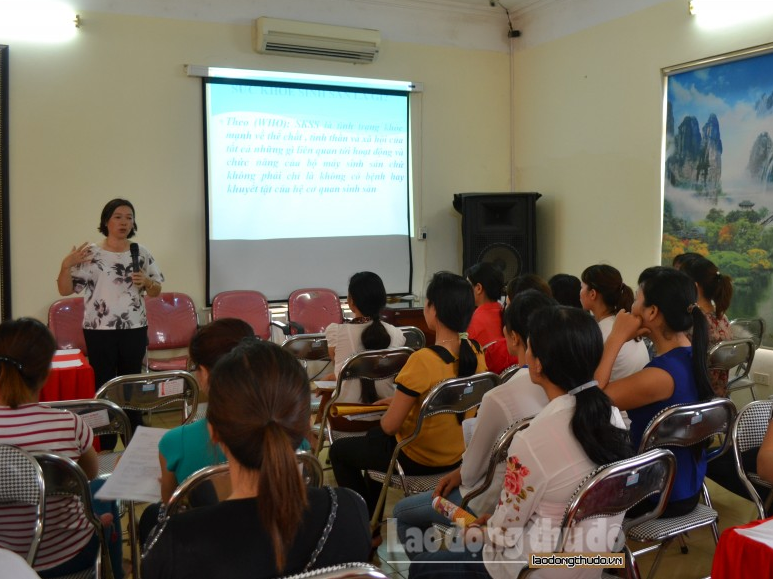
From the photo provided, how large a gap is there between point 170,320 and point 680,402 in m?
3.89

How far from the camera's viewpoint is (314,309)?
5812mm

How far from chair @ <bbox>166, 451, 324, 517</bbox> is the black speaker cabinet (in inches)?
185

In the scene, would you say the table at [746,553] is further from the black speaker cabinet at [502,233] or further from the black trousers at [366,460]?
the black speaker cabinet at [502,233]

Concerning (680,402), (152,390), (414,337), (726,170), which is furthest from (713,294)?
(152,390)

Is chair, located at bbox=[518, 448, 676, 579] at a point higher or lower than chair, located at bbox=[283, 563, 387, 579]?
lower

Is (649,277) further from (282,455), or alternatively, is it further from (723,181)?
(723,181)

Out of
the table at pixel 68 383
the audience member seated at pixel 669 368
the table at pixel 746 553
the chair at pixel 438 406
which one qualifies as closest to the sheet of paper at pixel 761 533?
the table at pixel 746 553

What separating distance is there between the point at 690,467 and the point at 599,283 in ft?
4.05

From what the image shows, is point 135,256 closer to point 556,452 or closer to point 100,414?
point 100,414

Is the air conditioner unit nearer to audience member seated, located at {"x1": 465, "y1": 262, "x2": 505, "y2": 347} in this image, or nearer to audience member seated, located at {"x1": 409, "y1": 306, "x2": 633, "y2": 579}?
audience member seated, located at {"x1": 465, "y1": 262, "x2": 505, "y2": 347}

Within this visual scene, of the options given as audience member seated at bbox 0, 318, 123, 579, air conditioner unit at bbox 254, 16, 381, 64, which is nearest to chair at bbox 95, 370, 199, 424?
audience member seated at bbox 0, 318, 123, 579

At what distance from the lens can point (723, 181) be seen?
4.85 meters

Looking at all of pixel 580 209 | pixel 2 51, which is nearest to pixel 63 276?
pixel 2 51

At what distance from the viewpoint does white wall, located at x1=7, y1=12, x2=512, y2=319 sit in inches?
198
